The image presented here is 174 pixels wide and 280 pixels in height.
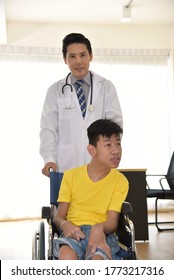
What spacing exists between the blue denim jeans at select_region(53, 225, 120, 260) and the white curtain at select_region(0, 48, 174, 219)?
397cm

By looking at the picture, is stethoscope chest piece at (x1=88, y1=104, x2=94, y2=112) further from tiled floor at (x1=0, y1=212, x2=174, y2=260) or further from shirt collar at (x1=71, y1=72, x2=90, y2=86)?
tiled floor at (x1=0, y1=212, x2=174, y2=260)

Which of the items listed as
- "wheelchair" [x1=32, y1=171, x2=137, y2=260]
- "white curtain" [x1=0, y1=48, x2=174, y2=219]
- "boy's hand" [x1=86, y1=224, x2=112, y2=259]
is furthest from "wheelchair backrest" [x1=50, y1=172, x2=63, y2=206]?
"white curtain" [x1=0, y1=48, x2=174, y2=219]

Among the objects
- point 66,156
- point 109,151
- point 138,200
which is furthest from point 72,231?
point 138,200

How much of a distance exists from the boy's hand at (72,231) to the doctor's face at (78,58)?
737 millimetres

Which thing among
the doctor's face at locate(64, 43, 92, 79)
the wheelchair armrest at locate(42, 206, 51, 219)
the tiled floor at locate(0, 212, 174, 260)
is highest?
the doctor's face at locate(64, 43, 92, 79)

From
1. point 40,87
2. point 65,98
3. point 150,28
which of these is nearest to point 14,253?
point 65,98

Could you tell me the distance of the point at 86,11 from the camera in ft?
17.1

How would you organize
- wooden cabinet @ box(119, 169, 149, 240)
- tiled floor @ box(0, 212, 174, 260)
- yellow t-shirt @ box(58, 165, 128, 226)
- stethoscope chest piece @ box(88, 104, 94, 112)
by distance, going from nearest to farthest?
yellow t-shirt @ box(58, 165, 128, 226), stethoscope chest piece @ box(88, 104, 94, 112), tiled floor @ box(0, 212, 174, 260), wooden cabinet @ box(119, 169, 149, 240)

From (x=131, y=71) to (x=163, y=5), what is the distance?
1.04m

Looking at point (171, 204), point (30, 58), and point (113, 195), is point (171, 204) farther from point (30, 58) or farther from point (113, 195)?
point (113, 195)

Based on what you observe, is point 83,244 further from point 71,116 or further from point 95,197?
point 71,116

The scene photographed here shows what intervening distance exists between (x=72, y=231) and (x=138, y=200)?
233 centimetres

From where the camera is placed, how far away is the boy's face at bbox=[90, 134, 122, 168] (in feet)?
5.39

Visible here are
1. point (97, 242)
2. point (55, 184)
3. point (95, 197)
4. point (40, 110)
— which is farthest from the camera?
point (40, 110)
